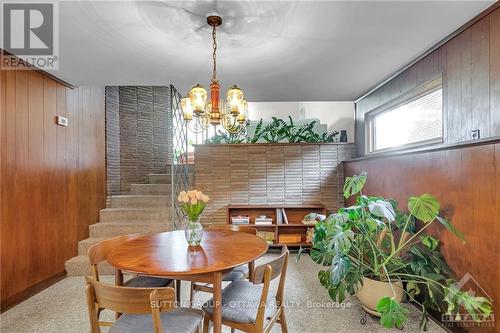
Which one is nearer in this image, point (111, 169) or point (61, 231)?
point (61, 231)

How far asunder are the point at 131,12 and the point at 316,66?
1866mm

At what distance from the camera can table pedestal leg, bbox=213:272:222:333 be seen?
1.42 meters

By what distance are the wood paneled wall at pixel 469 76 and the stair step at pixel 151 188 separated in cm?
391

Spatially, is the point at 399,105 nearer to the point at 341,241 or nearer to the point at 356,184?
the point at 356,184

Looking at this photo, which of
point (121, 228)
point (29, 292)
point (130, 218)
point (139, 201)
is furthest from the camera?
point (139, 201)

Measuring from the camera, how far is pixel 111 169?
4.25 m

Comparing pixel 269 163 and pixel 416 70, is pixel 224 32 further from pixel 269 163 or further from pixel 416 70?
pixel 269 163

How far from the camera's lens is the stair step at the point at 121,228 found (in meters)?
3.56

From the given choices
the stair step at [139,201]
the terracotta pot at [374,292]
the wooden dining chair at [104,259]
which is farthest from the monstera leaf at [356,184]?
the stair step at [139,201]

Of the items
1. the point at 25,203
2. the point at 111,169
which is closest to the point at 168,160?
the point at 111,169

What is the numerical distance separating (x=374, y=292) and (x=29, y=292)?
338cm

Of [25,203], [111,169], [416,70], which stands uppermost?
[416,70]

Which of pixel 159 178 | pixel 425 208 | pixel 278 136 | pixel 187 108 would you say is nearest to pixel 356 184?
pixel 425 208

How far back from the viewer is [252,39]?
2236mm
